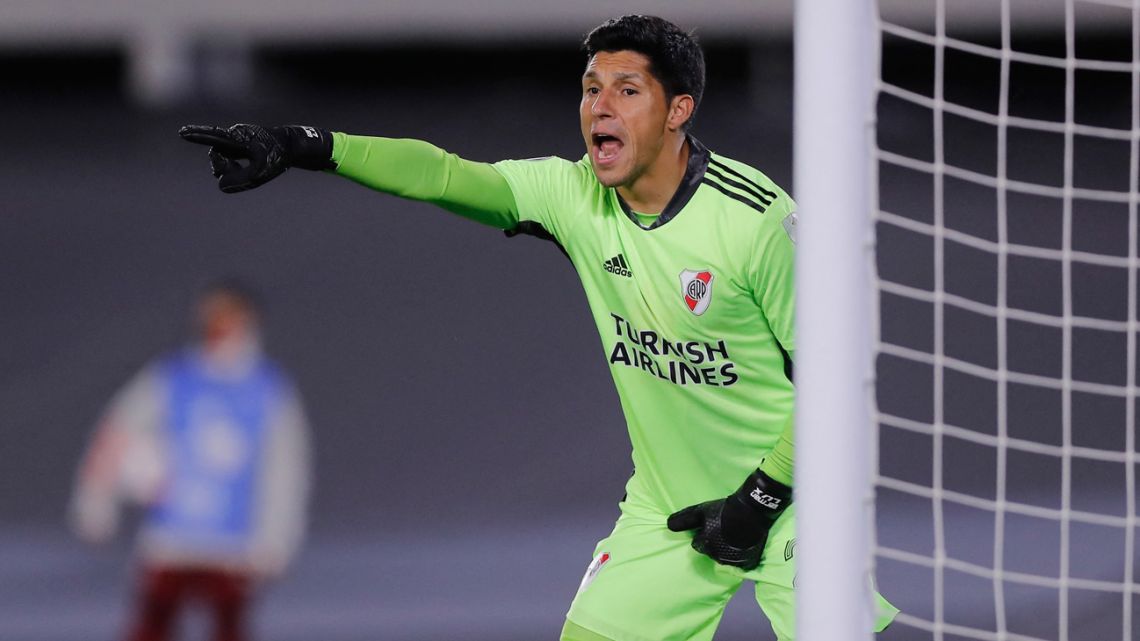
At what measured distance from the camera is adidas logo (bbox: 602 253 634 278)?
3252mm

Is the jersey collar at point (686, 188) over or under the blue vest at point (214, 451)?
over

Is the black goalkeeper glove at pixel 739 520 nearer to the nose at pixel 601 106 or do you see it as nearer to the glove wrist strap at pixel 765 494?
the glove wrist strap at pixel 765 494

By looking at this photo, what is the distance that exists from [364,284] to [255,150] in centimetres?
756

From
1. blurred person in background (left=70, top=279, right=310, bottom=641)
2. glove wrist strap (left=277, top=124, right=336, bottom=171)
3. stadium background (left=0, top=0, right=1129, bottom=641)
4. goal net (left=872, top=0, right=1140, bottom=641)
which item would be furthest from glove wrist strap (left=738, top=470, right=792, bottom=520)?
stadium background (left=0, top=0, right=1129, bottom=641)

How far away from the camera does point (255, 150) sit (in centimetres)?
286

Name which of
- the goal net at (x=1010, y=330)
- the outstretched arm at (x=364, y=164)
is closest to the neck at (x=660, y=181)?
the outstretched arm at (x=364, y=164)

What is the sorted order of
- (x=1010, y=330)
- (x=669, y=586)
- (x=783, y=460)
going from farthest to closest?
(x=1010, y=330) < (x=669, y=586) < (x=783, y=460)

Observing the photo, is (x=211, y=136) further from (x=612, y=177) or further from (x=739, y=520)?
(x=739, y=520)

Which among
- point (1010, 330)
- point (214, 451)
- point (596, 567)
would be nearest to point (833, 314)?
point (596, 567)

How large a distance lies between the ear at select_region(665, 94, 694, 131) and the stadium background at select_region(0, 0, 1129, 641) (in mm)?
4441

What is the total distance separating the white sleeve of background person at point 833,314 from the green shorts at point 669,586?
815mm

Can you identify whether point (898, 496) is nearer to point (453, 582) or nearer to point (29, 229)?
point (453, 582)

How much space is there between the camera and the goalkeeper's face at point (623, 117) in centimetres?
317

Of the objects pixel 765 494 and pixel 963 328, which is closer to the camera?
pixel 765 494
